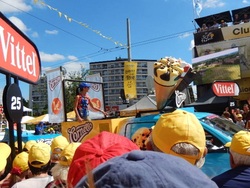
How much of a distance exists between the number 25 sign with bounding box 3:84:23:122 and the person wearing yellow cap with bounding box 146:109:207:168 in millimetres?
2620

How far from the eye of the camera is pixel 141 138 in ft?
19.8

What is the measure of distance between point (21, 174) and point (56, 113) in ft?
18.9

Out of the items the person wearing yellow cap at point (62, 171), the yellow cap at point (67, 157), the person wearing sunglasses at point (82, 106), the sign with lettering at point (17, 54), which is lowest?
the person wearing yellow cap at point (62, 171)

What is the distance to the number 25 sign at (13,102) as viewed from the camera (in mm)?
4285

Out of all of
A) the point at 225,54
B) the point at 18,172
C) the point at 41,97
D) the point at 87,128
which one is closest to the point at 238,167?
the point at 18,172

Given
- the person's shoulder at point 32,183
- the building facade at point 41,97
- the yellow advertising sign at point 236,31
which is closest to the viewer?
the person's shoulder at point 32,183

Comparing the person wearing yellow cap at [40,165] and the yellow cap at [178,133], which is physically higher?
the yellow cap at [178,133]

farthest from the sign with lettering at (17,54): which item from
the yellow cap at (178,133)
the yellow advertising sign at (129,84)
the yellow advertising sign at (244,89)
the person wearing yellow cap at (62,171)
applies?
the yellow advertising sign at (244,89)

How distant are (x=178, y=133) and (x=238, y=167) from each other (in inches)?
37.0

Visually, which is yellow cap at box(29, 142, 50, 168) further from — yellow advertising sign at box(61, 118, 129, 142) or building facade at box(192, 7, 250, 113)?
building facade at box(192, 7, 250, 113)

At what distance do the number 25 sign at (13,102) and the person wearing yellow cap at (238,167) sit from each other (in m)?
2.69

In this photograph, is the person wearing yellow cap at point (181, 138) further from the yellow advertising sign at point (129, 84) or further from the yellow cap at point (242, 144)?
the yellow advertising sign at point (129, 84)

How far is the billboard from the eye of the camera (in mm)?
27266

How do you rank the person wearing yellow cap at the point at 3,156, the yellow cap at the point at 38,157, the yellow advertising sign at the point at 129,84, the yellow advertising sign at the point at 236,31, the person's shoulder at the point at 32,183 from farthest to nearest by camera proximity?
the yellow advertising sign at the point at 236,31, the yellow advertising sign at the point at 129,84, the yellow cap at the point at 38,157, the person wearing yellow cap at the point at 3,156, the person's shoulder at the point at 32,183
